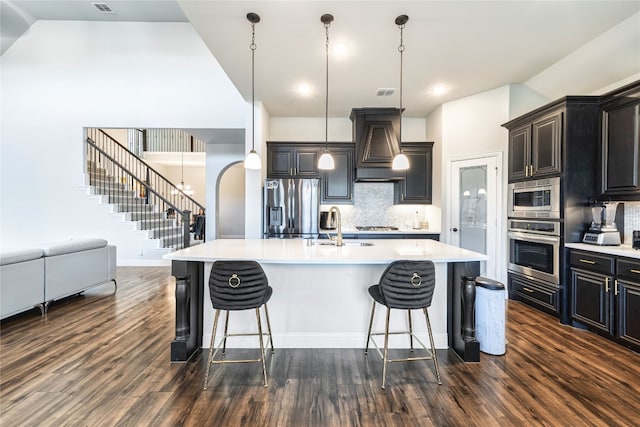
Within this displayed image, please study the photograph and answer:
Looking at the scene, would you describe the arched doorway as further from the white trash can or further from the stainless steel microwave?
the white trash can

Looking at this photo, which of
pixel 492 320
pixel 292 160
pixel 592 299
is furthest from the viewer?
pixel 292 160

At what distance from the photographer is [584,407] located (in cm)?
196

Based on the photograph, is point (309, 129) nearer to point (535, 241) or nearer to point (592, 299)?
point (535, 241)

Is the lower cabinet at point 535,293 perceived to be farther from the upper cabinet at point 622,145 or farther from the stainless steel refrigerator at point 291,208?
the stainless steel refrigerator at point 291,208

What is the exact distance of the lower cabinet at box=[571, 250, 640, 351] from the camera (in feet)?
8.80

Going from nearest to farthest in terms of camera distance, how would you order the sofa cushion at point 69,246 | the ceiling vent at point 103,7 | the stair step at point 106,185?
the sofa cushion at point 69,246, the ceiling vent at point 103,7, the stair step at point 106,185

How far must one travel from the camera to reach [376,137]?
515 centimetres

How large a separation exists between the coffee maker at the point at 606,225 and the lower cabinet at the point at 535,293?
0.65 meters

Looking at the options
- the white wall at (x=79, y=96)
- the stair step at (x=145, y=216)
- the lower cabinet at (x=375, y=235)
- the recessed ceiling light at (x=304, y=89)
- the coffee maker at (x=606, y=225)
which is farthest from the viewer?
the stair step at (x=145, y=216)

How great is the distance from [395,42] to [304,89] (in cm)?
158

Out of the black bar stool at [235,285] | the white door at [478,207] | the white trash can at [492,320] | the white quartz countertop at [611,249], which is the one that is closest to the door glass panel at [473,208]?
the white door at [478,207]

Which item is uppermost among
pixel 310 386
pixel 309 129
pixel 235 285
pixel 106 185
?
pixel 309 129

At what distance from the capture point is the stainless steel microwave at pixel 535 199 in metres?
3.48

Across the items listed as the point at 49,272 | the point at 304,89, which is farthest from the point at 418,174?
the point at 49,272
